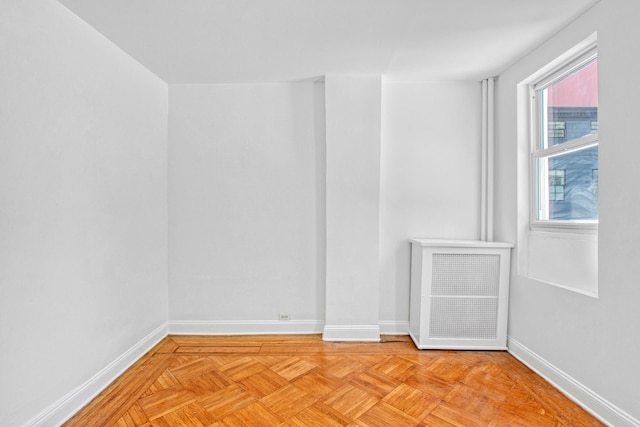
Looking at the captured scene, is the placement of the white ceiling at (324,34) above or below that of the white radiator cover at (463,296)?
above

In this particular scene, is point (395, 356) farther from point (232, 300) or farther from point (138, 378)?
point (138, 378)

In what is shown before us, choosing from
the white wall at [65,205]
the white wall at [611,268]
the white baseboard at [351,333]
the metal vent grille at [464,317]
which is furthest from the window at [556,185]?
the white wall at [65,205]

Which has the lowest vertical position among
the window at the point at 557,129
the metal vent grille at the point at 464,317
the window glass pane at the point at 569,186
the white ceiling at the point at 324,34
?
the metal vent grille at the point at 464,317

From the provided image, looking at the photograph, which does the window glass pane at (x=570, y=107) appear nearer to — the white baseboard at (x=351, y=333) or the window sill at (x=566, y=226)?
the window sill at (x=566, y=226)

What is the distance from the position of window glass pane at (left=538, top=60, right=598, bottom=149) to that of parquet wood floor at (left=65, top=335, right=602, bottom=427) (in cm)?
184

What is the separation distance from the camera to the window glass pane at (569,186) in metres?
2.02

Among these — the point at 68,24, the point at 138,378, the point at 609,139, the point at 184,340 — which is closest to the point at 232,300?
the point at 184,340

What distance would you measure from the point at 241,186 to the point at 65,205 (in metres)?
1.42

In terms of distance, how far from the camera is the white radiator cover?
257cm

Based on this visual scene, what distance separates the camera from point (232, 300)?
299cm

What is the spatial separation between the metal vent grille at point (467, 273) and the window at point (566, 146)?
504 mm

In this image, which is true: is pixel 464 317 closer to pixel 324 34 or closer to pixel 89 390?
pixel 324 34

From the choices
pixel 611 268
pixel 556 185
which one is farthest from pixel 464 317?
pixel 556 185

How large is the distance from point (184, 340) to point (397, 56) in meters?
3.24
